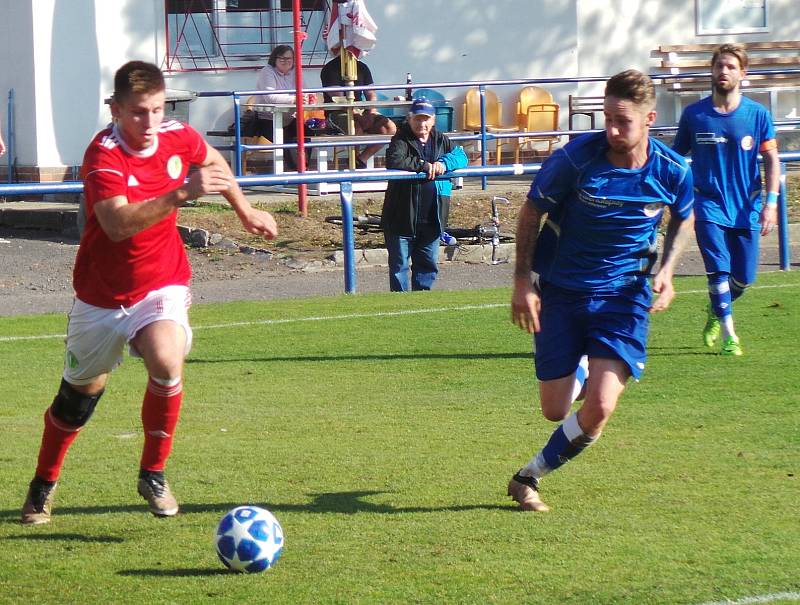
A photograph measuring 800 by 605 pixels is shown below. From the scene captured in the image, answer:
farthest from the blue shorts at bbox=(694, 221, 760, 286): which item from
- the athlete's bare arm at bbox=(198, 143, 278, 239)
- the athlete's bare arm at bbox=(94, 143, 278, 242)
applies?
the athlete's bare arm at bbox=(94, 143, 278, 242)

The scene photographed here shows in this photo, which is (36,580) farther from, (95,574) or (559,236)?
(559,236)

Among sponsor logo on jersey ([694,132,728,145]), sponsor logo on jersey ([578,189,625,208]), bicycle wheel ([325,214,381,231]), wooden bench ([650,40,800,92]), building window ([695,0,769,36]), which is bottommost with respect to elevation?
bicycle wheel ([325,214,381,231])

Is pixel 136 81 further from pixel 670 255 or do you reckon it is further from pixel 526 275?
pixel 670 255

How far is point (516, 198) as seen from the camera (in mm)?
19766

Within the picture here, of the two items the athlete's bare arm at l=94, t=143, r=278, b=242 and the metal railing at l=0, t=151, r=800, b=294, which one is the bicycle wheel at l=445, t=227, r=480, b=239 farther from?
the athlete's bare arm at l=94, t=143, r=278, b=242

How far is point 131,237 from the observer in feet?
17.8

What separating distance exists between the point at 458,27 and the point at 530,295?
18.0 meters

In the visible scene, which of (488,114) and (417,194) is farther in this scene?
(488,114)

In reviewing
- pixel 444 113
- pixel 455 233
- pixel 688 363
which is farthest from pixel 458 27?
pixel 688 363

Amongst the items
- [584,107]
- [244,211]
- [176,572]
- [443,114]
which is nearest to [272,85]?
[443,114]

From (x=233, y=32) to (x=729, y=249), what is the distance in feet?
47.1

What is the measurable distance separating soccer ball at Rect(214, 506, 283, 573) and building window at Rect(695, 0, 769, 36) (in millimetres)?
21343

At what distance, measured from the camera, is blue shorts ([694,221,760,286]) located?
9.30 m

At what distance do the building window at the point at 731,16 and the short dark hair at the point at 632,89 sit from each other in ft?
65.9
